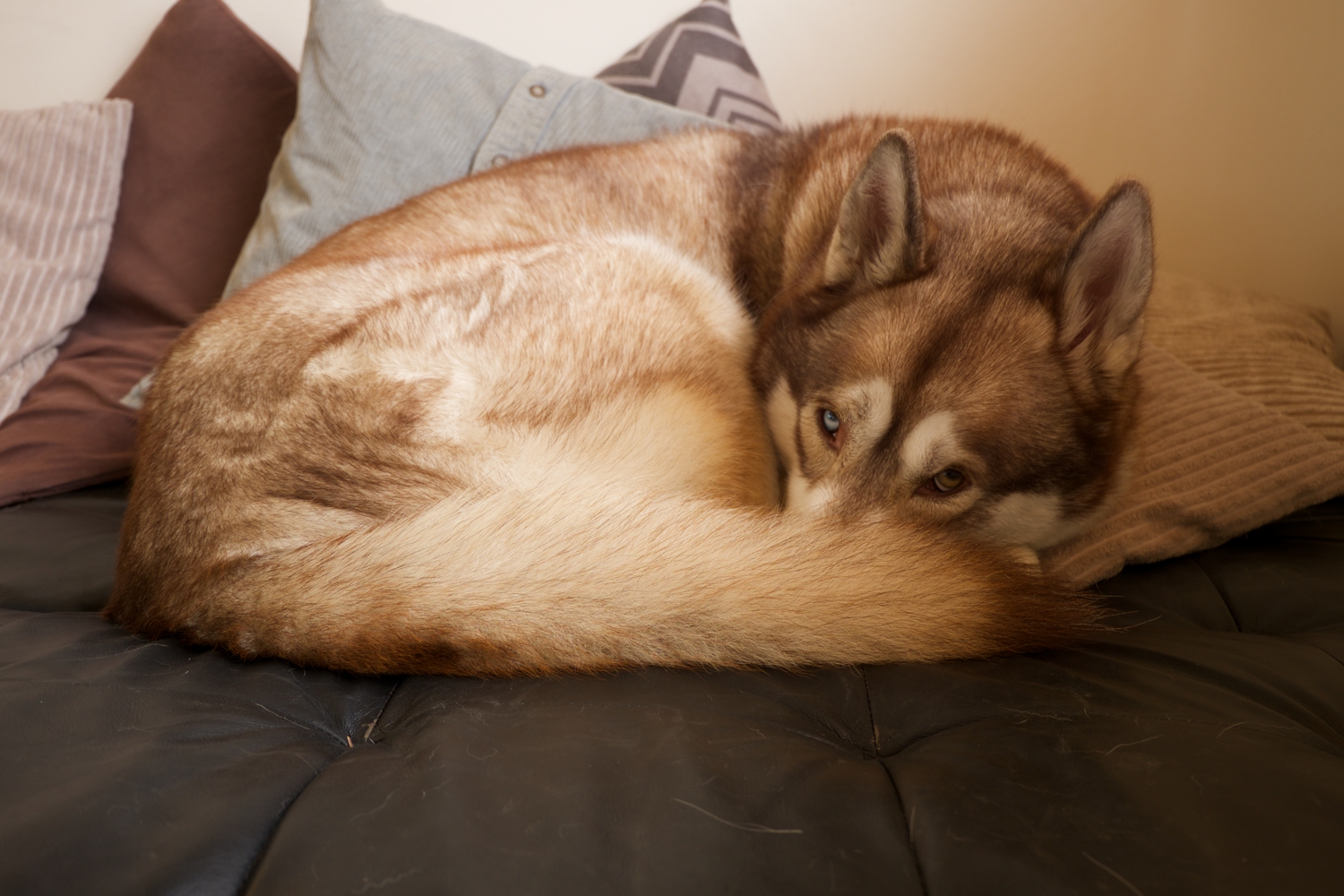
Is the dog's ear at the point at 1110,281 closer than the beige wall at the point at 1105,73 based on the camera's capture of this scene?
Yes

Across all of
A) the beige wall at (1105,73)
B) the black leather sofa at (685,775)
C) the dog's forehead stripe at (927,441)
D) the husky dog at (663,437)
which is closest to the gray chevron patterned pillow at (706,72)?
the beige wall at (1105,73)

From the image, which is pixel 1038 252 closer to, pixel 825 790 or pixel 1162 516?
pixel 1162 516

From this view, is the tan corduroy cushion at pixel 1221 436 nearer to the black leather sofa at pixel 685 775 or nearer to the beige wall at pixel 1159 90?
the black leather sofa at pixel 685 775

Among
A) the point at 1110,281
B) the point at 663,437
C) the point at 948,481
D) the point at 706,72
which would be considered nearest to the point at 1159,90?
the point at 706,72

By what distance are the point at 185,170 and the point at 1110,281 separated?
9.94 feet

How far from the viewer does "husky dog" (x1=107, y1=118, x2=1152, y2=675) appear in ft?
4.01

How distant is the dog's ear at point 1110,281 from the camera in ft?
4.55

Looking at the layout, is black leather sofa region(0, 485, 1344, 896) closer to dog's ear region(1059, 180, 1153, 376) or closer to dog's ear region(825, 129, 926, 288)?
dog's ear region(1059, 180, 1153, 376)

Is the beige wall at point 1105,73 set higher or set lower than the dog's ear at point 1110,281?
higher

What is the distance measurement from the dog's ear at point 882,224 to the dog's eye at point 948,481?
0.43m

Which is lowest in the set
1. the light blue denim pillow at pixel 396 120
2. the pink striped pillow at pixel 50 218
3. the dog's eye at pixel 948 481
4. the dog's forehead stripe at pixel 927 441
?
the pink striped pillow at pixel 50 218

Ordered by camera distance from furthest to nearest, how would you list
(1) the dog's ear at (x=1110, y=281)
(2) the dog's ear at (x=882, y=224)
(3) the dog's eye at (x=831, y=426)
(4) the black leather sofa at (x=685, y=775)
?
(3) the dog's eye at (x=831, y=426), (2) the dog's ear at (x=882, y=224), (1) the dog's ear at (x=1110, y=281), (4) the black leather sofa at (x=685, y=775)

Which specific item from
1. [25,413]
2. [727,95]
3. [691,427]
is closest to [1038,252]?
[691,427]

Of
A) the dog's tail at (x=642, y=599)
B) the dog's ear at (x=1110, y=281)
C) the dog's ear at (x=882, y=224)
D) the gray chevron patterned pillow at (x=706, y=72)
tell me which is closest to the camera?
the dog's tail at (x=642, y=599)
